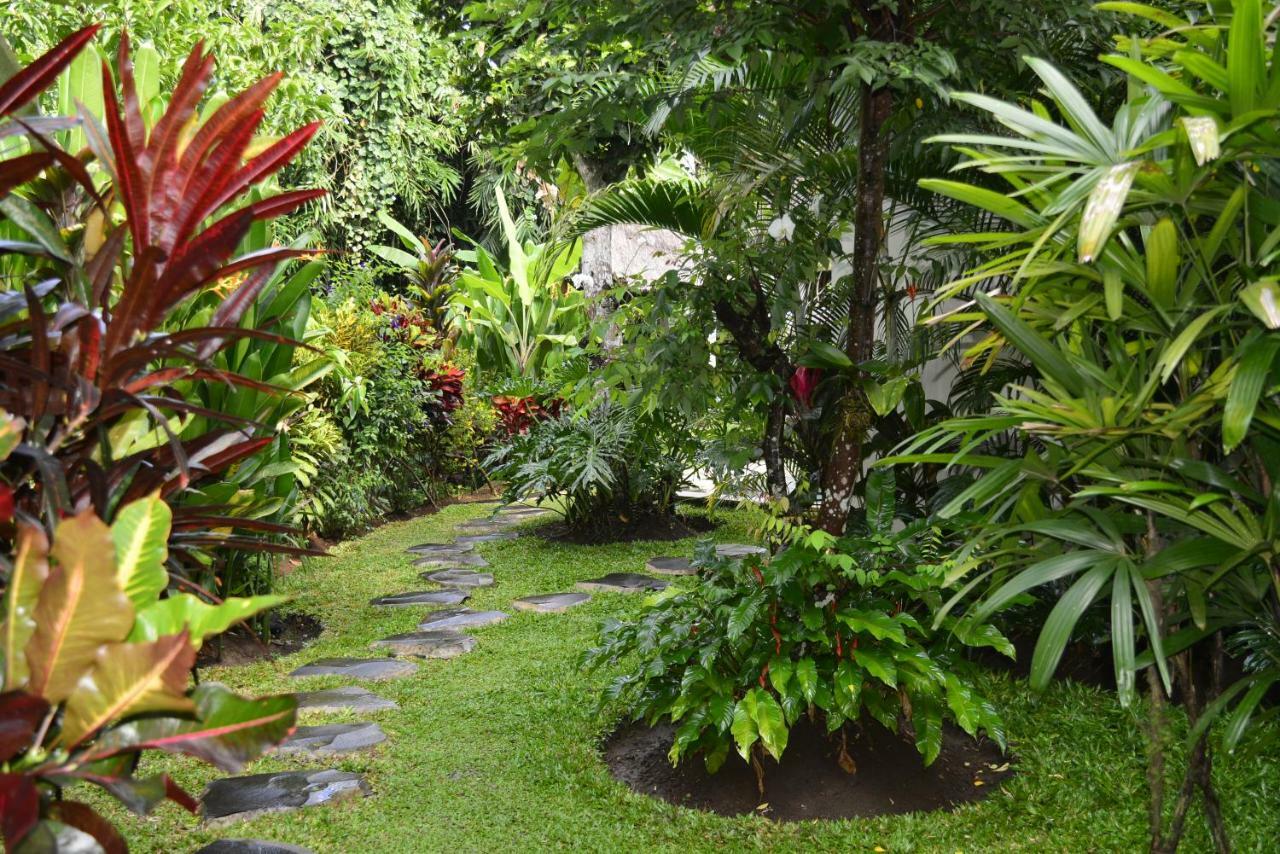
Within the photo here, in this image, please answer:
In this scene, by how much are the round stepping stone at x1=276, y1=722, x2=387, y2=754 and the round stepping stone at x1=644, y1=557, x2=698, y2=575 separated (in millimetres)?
2813

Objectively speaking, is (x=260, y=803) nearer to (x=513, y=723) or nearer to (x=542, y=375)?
(x=513, y=723)

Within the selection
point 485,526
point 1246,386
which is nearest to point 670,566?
point 485,526

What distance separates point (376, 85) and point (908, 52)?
10.3 metres

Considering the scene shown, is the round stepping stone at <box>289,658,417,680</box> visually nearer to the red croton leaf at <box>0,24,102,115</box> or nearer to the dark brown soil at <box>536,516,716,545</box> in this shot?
the dark brown soil at <box>536,516,716,545</box>

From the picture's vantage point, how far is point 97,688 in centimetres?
100

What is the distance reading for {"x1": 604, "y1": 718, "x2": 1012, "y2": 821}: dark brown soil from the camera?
10.3ft

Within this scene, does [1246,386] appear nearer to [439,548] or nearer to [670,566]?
[670,566]

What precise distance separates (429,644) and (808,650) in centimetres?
222

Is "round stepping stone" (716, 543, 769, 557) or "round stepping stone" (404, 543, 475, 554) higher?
"round stepping stone" (716, 543, 769, 557)

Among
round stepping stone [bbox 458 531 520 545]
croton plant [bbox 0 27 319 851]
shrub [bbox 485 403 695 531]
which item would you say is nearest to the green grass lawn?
croton plant [bbox 0 27 319 851]

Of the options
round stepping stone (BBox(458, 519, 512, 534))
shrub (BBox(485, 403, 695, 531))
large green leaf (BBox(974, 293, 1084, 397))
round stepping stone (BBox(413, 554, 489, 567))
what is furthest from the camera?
round stepping stone (BBox(458, 519, 512, 534))

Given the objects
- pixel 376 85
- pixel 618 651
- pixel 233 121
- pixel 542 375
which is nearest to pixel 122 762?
pixel 233 121

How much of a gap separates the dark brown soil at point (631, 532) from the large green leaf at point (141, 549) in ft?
21.0

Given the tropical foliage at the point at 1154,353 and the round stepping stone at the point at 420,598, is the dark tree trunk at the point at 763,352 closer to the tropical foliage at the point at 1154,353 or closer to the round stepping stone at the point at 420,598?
the tropical foliage at the point at 1154,353
